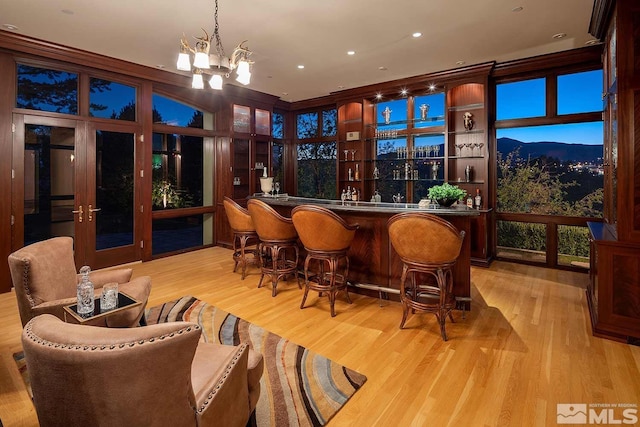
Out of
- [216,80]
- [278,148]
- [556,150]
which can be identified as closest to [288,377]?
[216,80]

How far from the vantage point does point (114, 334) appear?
3.41ft

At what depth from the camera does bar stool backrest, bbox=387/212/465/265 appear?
2.86 metres

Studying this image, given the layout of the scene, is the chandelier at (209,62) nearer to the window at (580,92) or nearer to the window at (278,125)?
the window at (278,125)

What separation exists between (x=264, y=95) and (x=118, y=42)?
3.22 meters

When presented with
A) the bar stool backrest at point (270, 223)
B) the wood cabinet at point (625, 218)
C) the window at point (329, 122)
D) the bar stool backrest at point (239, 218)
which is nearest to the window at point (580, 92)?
the wood cabinet at point (625, 218)

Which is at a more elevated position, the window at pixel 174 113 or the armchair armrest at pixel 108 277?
the window at pixel 174 113

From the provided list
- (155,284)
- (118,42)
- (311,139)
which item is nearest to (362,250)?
(155,284)

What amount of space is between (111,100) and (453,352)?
582cm

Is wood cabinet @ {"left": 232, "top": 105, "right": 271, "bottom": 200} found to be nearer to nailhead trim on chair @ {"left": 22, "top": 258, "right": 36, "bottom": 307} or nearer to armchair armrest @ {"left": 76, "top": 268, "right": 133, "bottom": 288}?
armchair armrest @ {"left": 76, "top": 268, "right": 133, "bottom": 288}

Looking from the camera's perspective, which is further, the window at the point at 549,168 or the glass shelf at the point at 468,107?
the glass shelf at the point at 468,107

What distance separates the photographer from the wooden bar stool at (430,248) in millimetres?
2873

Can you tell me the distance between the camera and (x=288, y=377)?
239 cm

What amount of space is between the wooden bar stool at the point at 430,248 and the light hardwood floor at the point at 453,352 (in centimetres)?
26

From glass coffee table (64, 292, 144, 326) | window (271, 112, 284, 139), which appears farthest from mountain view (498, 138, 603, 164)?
glass coffee table (64, 292, 144, 326)
